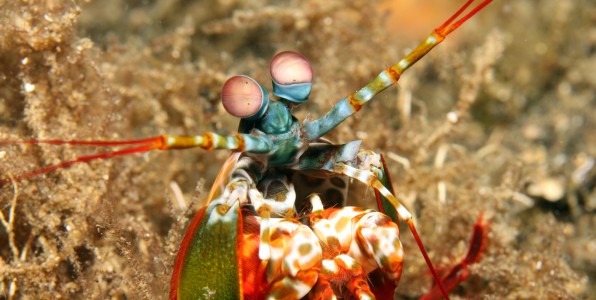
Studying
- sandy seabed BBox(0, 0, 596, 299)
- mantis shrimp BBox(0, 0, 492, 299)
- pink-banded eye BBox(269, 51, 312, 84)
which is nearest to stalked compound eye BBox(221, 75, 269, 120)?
mantis shrimp BBox(0, 0, 492, 299)

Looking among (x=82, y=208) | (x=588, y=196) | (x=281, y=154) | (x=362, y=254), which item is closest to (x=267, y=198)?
(x=281, y=154)

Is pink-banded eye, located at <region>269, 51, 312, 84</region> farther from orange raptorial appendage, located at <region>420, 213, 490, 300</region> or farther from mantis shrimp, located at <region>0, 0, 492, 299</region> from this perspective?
orange raptorial appendage, located at <region>420, 213, 490, 300</region>

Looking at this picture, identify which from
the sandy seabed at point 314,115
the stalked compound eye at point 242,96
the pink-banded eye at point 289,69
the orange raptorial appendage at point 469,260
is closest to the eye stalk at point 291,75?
the pink-banded eye at point 289,69

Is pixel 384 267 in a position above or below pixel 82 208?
below

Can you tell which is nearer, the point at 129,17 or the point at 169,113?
the point at 169,113

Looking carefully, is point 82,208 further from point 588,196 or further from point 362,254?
point 588,196

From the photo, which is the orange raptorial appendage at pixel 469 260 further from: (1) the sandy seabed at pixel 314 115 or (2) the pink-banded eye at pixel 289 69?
(2) the pink-banded eye at pixel 289 69

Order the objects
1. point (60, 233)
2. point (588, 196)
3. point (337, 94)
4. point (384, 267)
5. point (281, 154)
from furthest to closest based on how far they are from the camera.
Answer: point (588, 196) → point (337, 94) → point (60, 233) → point (281, 154) → point (384, 267)

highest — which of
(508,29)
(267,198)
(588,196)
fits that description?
(267,198)
